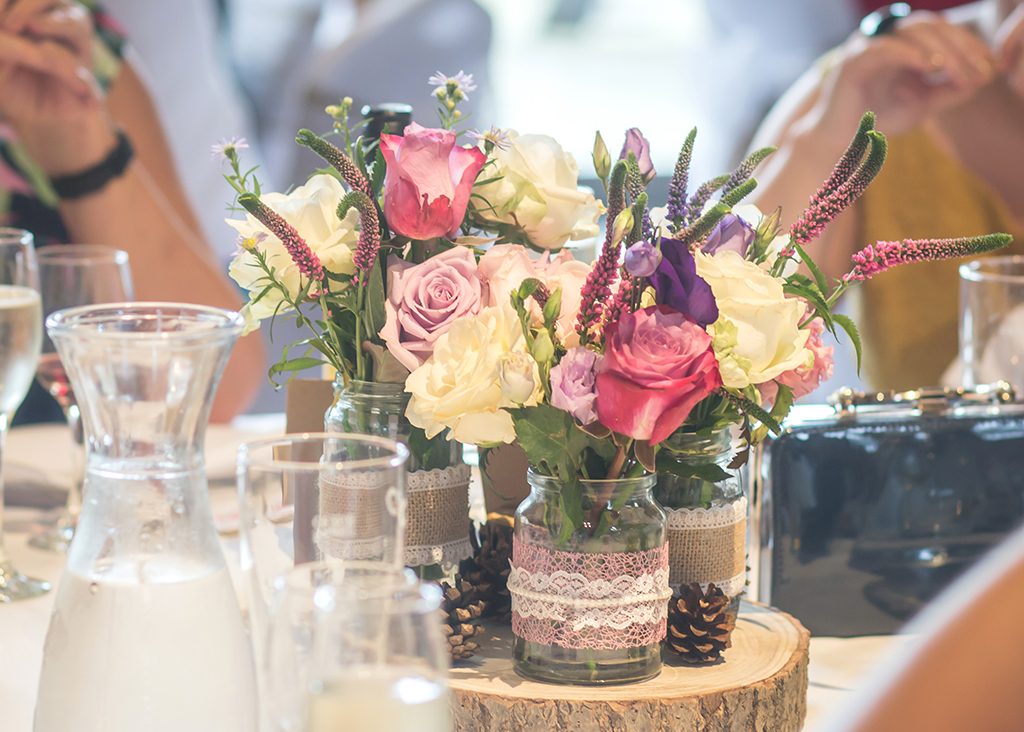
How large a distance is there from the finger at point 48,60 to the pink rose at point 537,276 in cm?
100

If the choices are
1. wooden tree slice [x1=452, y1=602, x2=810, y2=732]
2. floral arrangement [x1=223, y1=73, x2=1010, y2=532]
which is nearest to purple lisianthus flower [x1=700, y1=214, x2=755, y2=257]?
floral arrangement [x1=223, y1=73, x2=1010, y2=532]

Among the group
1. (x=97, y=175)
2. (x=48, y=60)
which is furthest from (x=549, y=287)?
(x=97, y=175)

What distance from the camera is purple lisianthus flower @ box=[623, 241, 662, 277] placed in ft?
1.78

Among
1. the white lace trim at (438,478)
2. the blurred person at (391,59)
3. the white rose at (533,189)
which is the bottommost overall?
the white lace trim at (438,478)

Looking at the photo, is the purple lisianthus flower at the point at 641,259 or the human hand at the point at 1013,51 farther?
the human hand at the point at 1013,51

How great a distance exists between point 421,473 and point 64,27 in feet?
3.28

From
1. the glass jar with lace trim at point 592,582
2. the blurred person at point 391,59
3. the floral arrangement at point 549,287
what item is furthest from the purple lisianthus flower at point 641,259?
the blurred person at point 391,59

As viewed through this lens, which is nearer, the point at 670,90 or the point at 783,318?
the point at 783,318

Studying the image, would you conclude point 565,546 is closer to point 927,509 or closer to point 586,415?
point 586,415

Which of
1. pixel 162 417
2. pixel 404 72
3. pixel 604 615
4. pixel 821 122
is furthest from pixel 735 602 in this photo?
pixel 404 72

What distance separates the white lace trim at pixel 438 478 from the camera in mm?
665

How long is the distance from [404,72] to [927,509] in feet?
7.90

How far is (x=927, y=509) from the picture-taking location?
33.4 inches

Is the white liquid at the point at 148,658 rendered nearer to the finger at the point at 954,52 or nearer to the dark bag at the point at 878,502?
the dark bag at the point at 878,502
